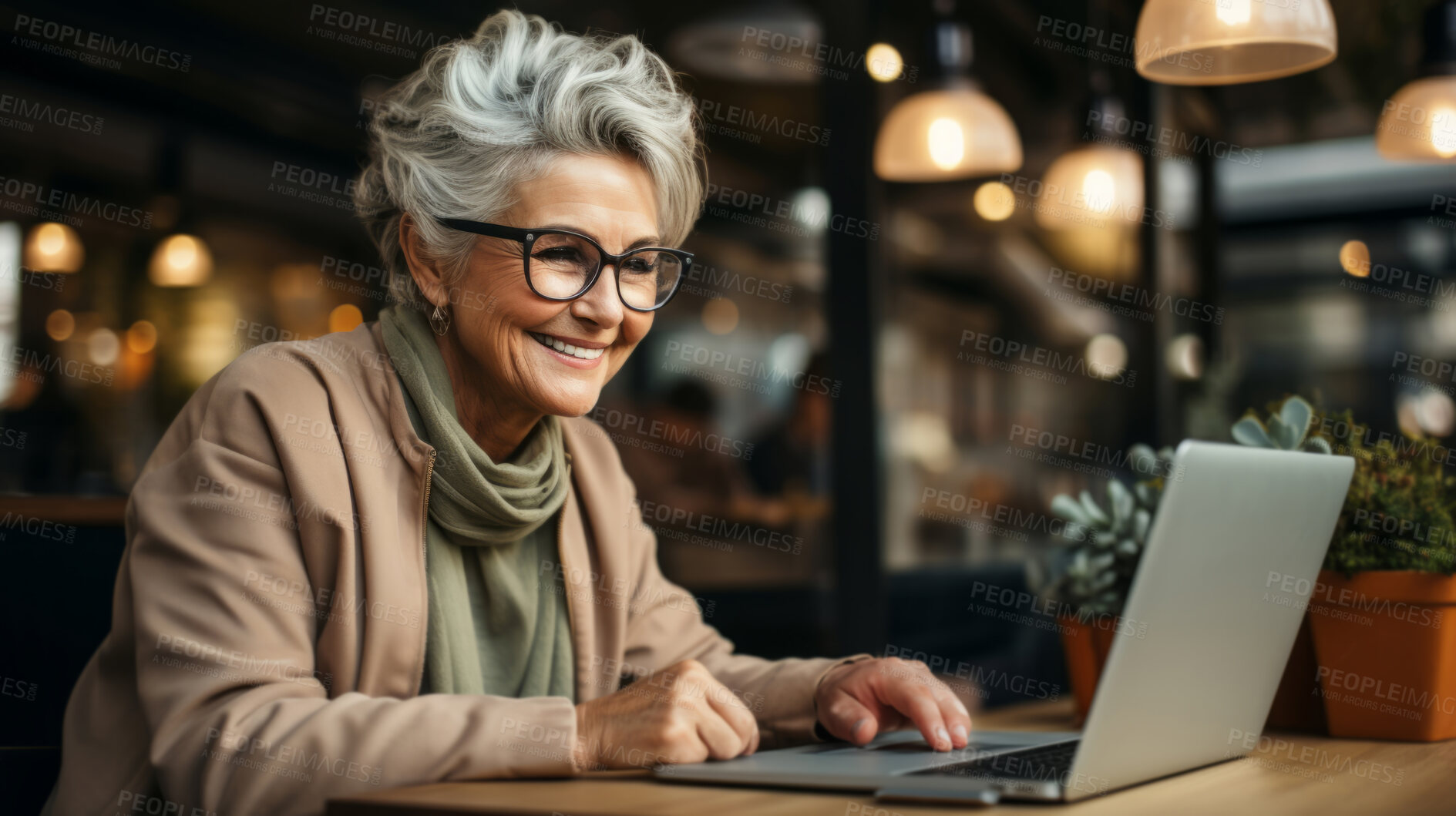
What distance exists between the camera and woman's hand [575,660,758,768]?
1009mm

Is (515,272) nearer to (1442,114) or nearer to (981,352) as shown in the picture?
(1442,114)

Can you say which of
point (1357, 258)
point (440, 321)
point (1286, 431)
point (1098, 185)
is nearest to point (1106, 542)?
point (1286, 431)

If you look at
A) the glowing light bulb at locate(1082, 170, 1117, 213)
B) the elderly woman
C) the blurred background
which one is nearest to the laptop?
the elderly woman

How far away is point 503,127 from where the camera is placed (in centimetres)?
138

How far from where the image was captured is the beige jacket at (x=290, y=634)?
38.1 inches

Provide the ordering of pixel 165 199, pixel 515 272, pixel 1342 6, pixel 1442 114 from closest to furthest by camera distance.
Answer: pixel 515 272, pixel 1442 114, pixel 1342 6, pixel 165 199

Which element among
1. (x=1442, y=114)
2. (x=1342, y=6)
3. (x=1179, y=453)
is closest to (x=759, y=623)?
(x=1442, y=114)

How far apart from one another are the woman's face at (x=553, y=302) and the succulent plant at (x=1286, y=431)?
76cm

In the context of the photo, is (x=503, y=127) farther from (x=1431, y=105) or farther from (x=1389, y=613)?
(x=1431, y=105)

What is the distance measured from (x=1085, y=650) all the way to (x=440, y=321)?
3.16ft

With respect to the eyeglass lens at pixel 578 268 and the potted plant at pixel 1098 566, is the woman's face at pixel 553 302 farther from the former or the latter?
the potted plant at pixel 1098 566

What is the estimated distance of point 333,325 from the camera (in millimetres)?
6793

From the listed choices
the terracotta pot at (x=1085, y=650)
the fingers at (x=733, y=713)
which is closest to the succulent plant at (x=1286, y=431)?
the terracotta pot at (x=1085, y=650)

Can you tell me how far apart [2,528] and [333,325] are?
5.76m
